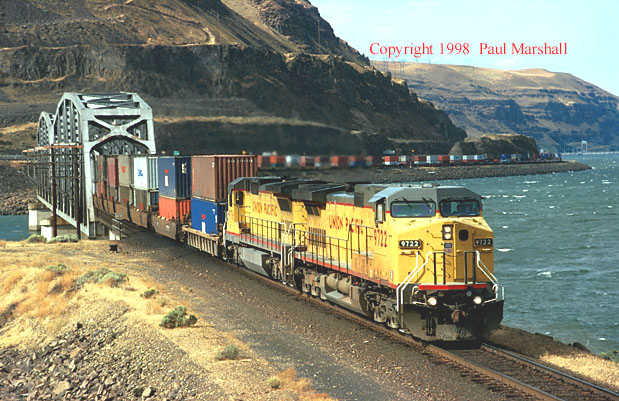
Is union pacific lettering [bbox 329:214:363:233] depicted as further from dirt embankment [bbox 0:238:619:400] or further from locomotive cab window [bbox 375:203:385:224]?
dirt embankment [bbox 0:238:619:400]

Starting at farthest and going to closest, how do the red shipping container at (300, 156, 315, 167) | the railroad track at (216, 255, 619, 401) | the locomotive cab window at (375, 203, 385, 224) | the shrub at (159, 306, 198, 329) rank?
the red shipping container at (300, 156, 315, 167) → the shrub at (159, 306, 198, 329) → the locomotive cab window at (375, 203, 385, 224) → the railroad track at (216, 255, 619, 401)

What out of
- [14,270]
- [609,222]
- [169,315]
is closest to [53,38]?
[609,222]

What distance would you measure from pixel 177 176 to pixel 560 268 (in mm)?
25941

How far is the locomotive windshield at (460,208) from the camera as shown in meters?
18.6

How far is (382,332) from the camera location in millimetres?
20062

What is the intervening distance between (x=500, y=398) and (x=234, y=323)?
374 inches

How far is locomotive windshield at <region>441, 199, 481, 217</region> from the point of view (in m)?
Result: 18.6

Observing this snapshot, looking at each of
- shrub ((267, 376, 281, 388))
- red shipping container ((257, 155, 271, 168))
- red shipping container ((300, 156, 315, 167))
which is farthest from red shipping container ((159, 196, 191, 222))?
red shipping container ((300, 156, 315, 167))

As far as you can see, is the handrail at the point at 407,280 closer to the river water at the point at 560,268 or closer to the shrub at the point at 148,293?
the shrub at the point at 148,293

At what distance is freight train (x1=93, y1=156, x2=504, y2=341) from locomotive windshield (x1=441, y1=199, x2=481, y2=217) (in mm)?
26

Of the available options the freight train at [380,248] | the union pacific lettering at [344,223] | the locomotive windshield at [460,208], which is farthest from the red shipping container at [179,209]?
the locomotive windshield at [460,208]

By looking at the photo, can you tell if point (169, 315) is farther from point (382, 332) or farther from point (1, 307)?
point (1, 307)

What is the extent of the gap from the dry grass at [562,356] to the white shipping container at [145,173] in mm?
26735

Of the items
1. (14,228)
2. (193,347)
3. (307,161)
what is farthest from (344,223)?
(307,161)
